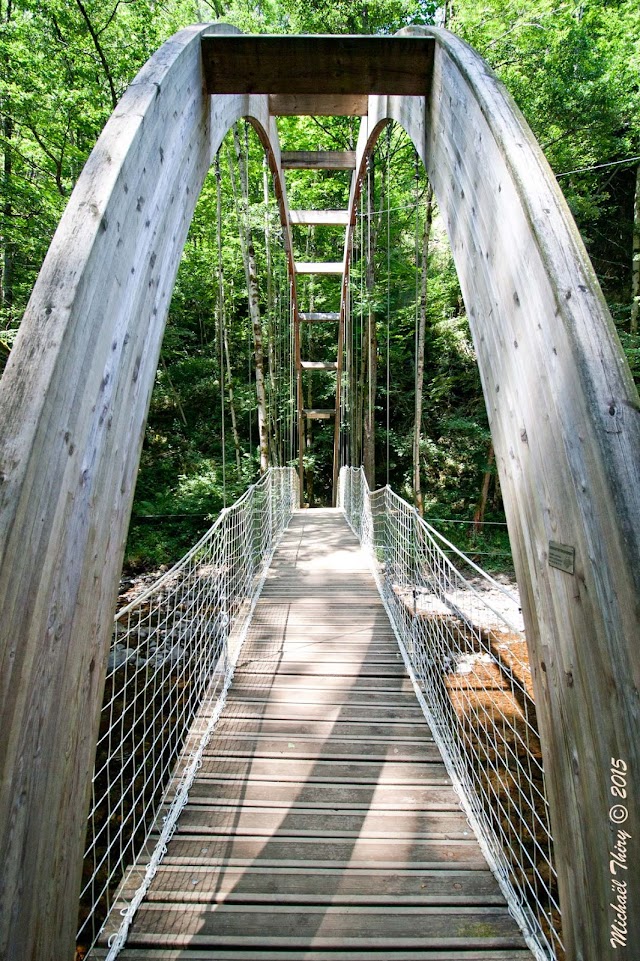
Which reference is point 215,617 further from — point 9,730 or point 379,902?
point 9,730

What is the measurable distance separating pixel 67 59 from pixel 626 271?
34.0 ft

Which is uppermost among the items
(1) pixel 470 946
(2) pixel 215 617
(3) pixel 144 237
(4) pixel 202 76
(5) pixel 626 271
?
(5) pixel 626 271

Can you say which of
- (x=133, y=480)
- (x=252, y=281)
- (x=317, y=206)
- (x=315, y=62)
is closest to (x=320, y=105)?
(x=315, y=62)

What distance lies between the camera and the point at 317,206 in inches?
386

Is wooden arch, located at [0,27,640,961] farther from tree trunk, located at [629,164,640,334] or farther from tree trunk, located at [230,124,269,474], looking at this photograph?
tree trunk, located at [629,164,640,334]

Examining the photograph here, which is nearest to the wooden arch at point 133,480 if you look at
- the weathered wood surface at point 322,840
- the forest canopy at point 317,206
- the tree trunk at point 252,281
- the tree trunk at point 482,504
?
the weathered wood surface at point 322,840

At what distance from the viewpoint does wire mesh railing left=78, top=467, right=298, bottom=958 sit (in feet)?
4.22

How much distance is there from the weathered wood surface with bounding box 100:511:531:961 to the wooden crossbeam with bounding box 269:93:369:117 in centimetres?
267

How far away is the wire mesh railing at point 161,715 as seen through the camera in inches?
50.6

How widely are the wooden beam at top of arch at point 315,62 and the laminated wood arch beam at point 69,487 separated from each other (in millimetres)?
287

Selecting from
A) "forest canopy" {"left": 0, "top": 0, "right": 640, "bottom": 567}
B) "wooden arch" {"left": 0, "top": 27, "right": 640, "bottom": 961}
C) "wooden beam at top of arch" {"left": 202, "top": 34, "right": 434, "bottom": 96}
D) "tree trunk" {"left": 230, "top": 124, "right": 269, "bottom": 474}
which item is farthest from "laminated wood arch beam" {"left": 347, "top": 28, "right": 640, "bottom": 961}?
"tree trunk" {"left": 230, "top": 124, "right": 269, "bottom": 474}

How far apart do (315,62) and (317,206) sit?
31.7 ft

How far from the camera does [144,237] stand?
923 millimetres

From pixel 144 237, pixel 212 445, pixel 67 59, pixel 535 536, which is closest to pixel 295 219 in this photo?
pixel 67 59
